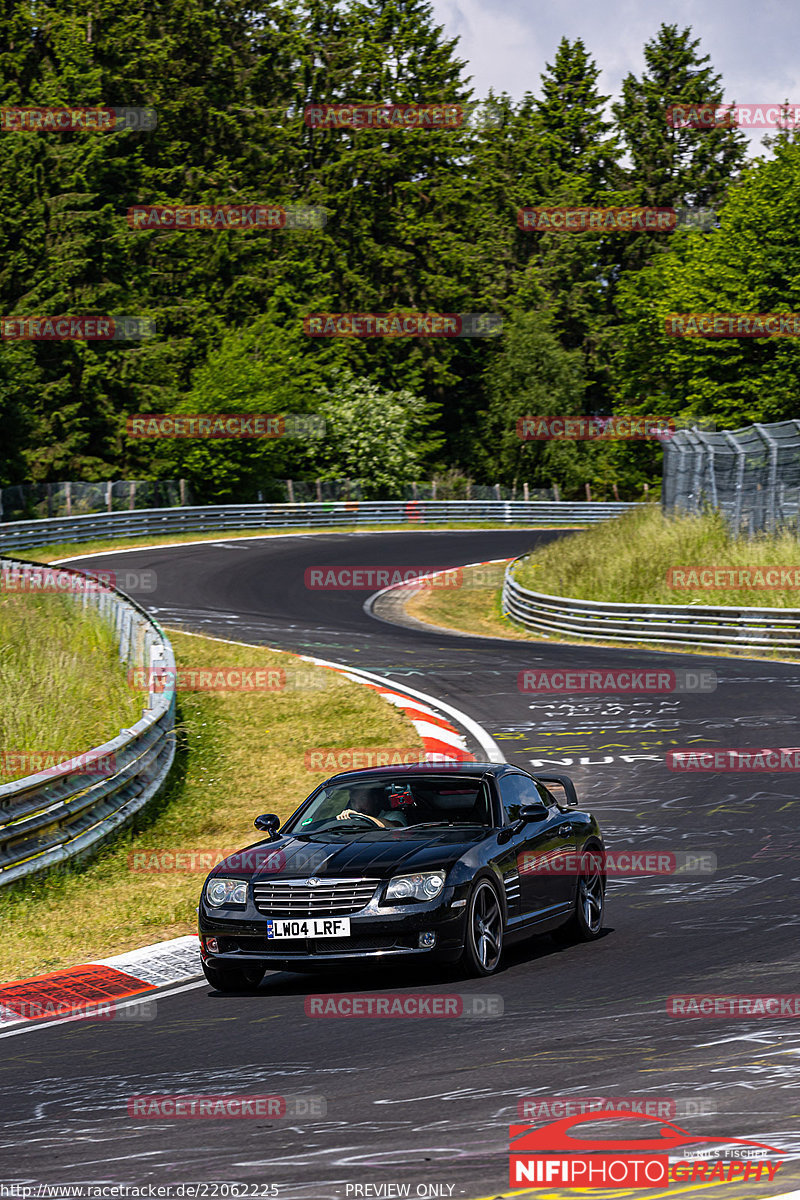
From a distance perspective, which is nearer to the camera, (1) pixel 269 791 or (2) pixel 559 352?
(1) pixel 269 791

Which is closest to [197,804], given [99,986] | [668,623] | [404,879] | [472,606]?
[99,986]

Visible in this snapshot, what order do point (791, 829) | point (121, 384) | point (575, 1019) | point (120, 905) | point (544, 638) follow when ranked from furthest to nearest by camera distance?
point (121, 384) < point (544, 638) < point (791, 829) < point (120, 905) < point (575, 1019)

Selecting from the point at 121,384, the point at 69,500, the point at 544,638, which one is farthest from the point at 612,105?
the point at 544,638

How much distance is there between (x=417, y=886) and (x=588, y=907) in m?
2.13

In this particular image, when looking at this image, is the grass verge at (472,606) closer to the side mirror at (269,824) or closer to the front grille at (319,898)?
the side mirror at (269,824)

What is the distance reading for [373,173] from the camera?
8006 centimetres

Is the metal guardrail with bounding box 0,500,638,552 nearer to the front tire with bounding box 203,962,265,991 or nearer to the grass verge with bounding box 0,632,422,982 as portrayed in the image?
the grass verge with bounding box 0,632,422,982

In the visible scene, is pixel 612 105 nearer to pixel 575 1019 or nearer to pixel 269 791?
pixel 269 791

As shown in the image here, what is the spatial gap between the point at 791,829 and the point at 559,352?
65.8 metres

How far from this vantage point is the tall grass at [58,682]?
1441 centimetres

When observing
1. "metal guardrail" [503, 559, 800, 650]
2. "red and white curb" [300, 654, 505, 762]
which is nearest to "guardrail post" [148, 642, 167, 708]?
"red and white curb" [300, 654, 505, 762]

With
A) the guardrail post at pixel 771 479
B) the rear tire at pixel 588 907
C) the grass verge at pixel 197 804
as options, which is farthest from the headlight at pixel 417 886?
the guardrail post at pixel 771 479

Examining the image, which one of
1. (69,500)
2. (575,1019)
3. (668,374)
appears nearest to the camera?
(575,1019)

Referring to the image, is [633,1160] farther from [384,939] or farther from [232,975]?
[232,975]
